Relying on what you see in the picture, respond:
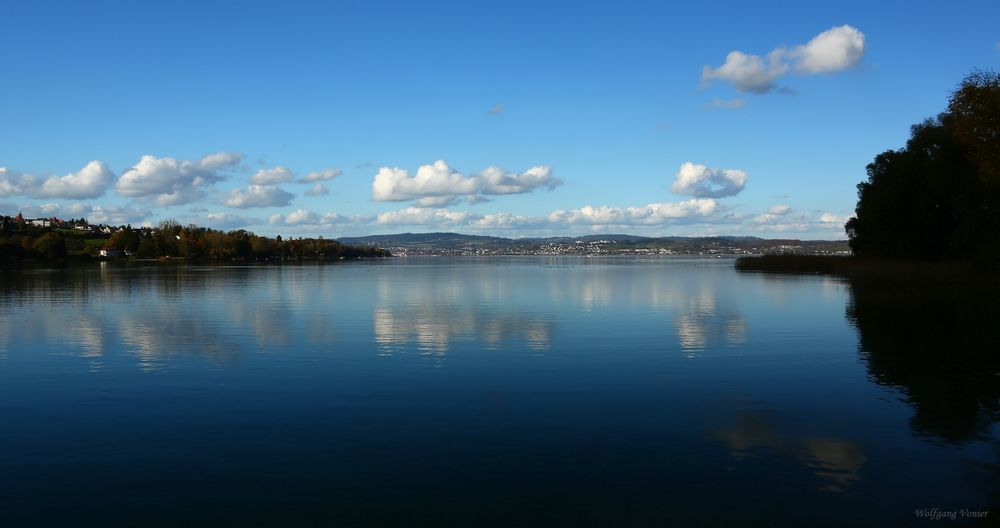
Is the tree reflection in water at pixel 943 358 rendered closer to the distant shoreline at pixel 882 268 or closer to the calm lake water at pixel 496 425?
the calm lake water at pixel 496 425

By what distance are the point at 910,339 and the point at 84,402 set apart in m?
31.4

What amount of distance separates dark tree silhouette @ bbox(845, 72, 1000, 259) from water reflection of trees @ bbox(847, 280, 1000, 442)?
6803mm

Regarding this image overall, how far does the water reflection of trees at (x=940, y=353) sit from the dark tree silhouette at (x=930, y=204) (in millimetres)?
6803

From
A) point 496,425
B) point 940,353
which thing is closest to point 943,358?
point 940,353

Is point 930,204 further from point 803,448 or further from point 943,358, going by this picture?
point 803,448

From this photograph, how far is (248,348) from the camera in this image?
29.4m

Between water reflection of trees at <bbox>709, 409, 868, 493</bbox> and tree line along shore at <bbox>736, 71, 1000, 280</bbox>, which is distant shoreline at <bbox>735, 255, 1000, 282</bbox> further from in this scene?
water reflection of trees at <bbox>709, 409, 868, 493</bbox>

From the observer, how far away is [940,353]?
27.1 metres

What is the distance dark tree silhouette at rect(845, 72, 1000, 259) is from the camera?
2165 inches

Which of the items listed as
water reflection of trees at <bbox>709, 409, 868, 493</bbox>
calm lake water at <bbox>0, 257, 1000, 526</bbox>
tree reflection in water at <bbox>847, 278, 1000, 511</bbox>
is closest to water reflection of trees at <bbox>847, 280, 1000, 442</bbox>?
tree reflection in water at <bbox>847, 278, 1000, 511</bbox>

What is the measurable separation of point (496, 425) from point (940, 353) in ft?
64.2

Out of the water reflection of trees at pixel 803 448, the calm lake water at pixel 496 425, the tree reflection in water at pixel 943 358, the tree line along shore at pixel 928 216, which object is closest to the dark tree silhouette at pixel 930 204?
the tree line along shore at pixel 928 216

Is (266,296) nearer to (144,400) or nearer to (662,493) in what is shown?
(144,400)

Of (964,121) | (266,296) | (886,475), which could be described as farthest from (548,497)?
(266,296)
